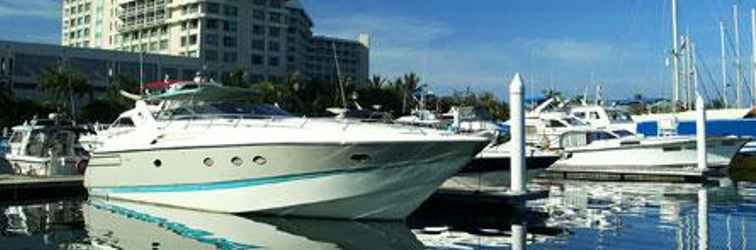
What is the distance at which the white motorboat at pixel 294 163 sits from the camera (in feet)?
53.1

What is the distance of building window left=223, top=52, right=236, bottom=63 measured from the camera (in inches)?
4199

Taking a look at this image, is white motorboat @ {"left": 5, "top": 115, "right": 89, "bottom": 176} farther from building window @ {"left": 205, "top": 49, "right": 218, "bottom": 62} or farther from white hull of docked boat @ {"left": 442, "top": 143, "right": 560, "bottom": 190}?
building window @ {"left": 205, "top": 49, "right": 218, "bottom": 62}

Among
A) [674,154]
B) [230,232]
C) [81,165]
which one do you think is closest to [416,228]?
[230,232]

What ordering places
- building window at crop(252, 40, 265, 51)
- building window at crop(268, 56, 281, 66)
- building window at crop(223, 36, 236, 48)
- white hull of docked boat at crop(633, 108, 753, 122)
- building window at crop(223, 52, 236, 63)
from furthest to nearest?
1. building window at crop(268, 56, 281, 66)
2. building window at crop(252, 40, 265, 51)
3. building window at crop(223, 36, 236, 48)
4. building window at crop(223, 52, 236, 63)
5. white hull of docked boat at crop(633, 108, 753, 122)

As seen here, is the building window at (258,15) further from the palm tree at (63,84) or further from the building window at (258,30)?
the palm tree at (63,84)

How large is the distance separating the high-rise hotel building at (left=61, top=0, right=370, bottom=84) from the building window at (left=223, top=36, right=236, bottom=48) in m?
0.13

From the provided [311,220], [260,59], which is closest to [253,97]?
[311,220]

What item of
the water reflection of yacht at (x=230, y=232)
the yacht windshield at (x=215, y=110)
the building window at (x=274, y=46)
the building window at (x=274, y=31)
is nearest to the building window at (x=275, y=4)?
the building window at (x=274, y=31)

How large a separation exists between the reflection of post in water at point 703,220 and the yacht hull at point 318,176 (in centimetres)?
446

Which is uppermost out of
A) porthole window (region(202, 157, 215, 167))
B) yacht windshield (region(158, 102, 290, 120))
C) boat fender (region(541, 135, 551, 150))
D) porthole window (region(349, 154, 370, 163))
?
yacht windshield (region(158, 102, 290, 120))

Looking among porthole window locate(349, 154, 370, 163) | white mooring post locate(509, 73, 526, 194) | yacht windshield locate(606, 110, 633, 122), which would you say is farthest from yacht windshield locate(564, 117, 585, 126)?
porthole window locate(349, 154, 370, 163)

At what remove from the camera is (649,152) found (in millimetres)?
33812

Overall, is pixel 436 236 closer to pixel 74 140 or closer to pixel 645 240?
pixel 645 240

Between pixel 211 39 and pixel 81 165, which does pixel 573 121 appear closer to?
pixel 81 165
